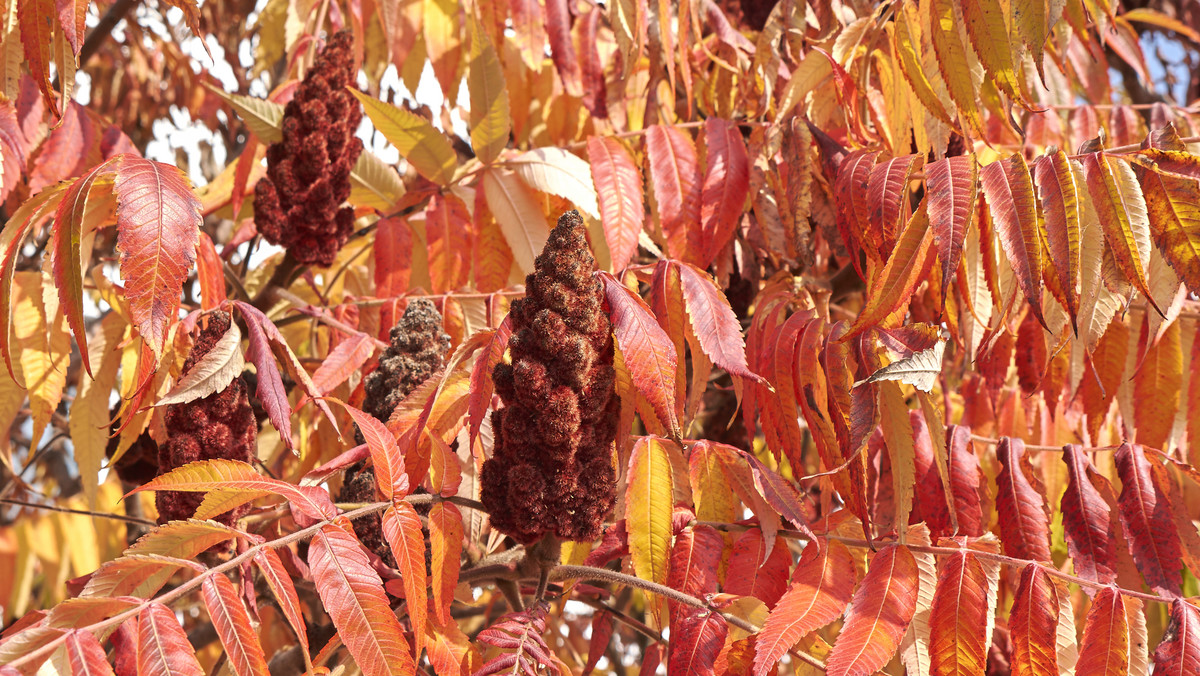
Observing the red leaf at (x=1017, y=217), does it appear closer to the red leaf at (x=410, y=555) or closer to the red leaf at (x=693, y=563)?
the red leaf at (x=693, y=563)

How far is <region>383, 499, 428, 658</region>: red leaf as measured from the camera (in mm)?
1117

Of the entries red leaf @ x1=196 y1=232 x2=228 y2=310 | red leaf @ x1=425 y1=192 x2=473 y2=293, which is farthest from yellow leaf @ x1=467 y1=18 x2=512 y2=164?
red leaf @ x1=196 y1=232 x2=228 y2=310

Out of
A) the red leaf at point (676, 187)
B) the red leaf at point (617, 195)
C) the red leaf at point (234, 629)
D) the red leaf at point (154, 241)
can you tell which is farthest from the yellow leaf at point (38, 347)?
the red leaf at point (676, 187)

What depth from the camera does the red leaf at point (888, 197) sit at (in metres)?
1.34

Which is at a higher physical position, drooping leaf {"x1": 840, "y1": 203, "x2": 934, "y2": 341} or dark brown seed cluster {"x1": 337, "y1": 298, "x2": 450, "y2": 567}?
drooping leaf {"x1": 840, "y1": 203, "x2": 934, "y2": 341}

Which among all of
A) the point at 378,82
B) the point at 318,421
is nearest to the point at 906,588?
the point at 318,421

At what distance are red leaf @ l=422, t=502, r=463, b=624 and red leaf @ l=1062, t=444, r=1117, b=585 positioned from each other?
3.00 feet

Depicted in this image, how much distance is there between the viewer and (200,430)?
1427mm

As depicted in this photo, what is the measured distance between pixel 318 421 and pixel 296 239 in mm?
364

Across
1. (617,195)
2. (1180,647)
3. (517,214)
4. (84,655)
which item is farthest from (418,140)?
(1180,647)

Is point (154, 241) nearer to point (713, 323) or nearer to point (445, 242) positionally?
point (713, 323)

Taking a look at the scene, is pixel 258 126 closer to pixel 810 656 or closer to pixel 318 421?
pixel 318 421

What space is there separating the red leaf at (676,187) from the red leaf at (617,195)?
0.13 feet

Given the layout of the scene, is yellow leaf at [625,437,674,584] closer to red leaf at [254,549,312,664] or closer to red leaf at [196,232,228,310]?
red leaf at [254,549,312,664]
